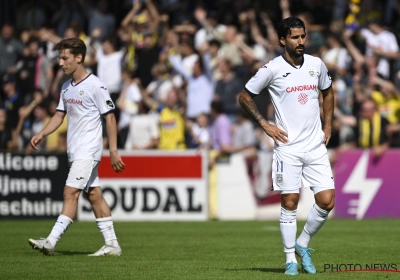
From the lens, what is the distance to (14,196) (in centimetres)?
1997

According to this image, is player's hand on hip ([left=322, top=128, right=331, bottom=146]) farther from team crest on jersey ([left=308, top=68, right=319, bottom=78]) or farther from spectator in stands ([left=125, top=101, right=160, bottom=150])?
spectator in stands ([left=125, top=101, right=160, bottom=150])

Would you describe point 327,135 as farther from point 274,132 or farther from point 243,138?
point 243,138

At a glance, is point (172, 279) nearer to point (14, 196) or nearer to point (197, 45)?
point (14, 196)

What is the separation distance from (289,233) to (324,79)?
66.0 inches

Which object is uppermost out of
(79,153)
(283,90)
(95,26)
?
(95,26)

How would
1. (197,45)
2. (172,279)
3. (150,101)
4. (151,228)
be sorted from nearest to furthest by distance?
(172,279) < (151,228) < (150,101) < (197,45)

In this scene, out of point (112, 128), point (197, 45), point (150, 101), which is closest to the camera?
point (112, 128)

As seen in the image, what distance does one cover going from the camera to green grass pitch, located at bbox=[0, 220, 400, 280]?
10031 mm

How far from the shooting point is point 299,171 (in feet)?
32.3

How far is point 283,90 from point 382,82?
10.8 metres

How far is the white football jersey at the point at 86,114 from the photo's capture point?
11828mm

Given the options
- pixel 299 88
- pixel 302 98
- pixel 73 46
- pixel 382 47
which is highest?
pixel 382 47

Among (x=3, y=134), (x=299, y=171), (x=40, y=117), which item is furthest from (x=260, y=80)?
(x=3, y=134)

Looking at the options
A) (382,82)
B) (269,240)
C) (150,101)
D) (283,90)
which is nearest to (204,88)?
(150,101)
